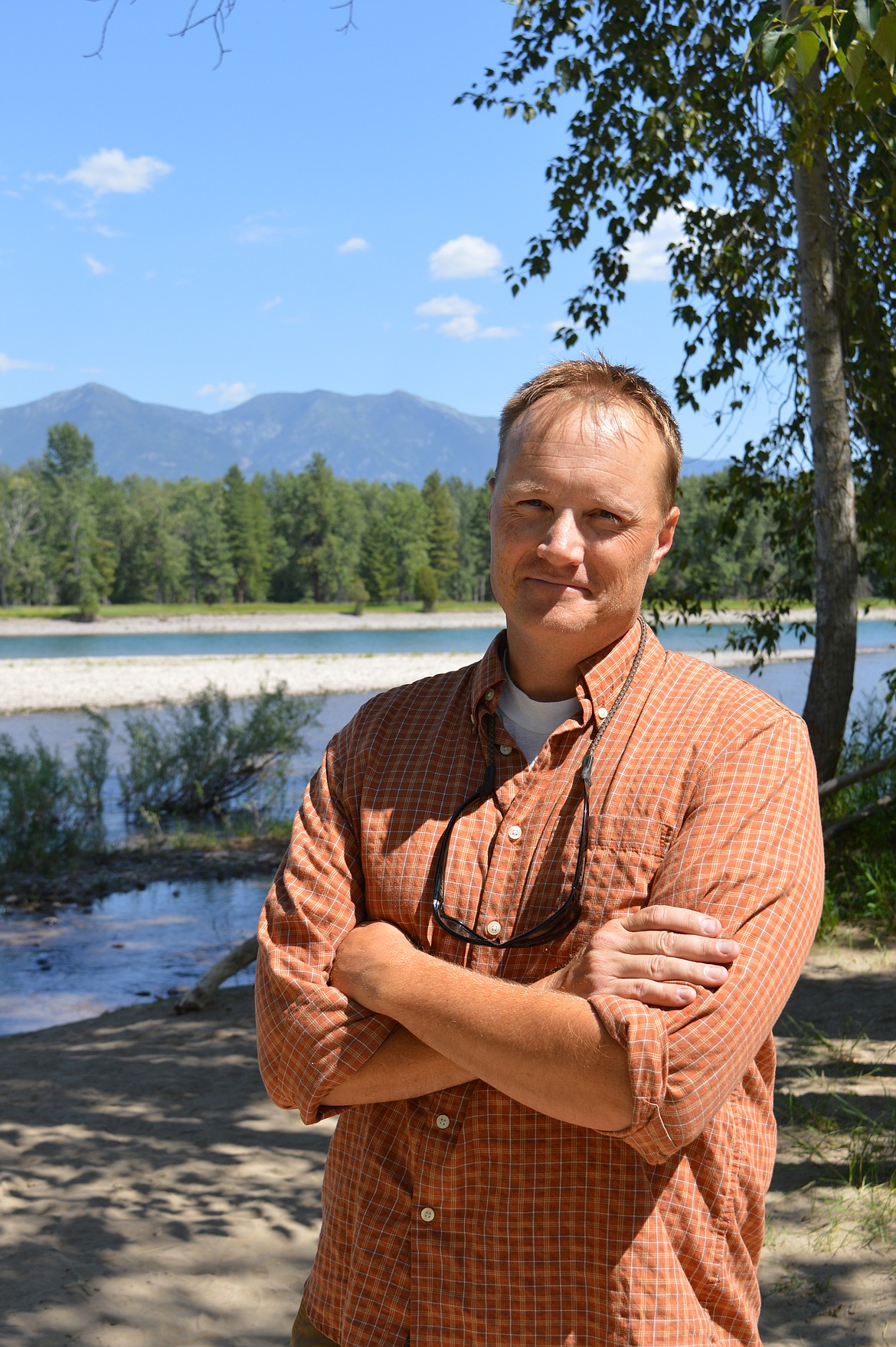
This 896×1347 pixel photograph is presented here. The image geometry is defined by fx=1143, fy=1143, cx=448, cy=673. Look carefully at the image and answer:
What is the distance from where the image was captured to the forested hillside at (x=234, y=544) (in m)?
85.0

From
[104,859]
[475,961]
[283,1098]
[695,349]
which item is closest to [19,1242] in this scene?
[283,1098]

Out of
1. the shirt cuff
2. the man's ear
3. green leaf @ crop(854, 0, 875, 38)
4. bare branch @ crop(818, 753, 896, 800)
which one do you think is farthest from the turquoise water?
the shirt cuff

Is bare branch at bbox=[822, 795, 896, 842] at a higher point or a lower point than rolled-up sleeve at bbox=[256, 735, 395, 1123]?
lower

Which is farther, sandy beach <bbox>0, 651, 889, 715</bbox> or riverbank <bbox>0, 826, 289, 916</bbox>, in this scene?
sandy beach <bbox>0, 651, 889, 715</bbox>

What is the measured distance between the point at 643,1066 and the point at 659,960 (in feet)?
0.48

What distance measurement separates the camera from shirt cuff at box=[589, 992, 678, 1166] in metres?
1.47

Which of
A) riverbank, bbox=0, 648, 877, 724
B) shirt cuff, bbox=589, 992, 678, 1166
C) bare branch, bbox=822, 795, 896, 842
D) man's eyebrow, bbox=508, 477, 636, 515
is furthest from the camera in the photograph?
riverbank, bbox=0, 648, 877, 724

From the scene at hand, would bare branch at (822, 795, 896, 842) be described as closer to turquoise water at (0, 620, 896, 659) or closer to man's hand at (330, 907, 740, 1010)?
man's hand at (330, 907, 740, 1010)

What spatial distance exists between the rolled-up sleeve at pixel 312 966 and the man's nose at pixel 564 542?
1.78ft

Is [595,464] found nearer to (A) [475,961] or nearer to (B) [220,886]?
(A) [475,961]

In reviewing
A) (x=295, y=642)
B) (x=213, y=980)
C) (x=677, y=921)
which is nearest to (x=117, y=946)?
(x=213, y=980)

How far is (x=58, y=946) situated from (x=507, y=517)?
878cm

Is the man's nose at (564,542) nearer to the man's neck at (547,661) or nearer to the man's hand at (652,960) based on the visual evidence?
the man's neck at (547,661)

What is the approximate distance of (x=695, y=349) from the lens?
297 inches
